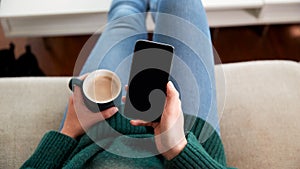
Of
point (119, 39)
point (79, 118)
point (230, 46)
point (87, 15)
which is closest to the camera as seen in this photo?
point (79, 118)

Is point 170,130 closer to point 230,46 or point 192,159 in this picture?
point 192,159

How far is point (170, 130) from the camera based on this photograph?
58cm

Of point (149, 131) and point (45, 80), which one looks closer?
point (149, 131)

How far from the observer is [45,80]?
0.88 meters

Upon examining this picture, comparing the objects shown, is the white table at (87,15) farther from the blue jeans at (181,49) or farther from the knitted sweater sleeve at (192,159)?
the knitted sweater sleeve at (192,159)

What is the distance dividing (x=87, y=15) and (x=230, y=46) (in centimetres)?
54

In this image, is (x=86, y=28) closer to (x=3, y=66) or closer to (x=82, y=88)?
(x=3, y=66)

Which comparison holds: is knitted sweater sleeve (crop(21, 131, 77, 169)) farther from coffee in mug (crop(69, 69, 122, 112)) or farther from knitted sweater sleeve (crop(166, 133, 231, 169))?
knitted sweater sleeve (crop(166, 133, 231, 169))

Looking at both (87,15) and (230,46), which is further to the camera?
(230,46)

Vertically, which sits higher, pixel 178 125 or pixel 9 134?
pixel 178 125

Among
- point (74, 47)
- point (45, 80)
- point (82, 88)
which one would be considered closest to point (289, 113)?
point (82, 88)

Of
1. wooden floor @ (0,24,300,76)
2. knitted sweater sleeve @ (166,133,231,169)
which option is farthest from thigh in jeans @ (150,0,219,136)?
wooden floor @ (0,24,300,76)

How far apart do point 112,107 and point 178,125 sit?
163mm

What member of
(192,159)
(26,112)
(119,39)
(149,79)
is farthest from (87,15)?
(192,159)
